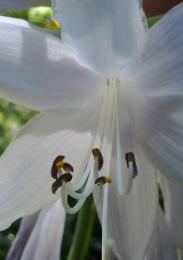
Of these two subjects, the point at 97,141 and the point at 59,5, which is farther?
the point at 97,141

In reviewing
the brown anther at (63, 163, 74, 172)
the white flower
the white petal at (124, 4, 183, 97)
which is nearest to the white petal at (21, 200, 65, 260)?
the white flower

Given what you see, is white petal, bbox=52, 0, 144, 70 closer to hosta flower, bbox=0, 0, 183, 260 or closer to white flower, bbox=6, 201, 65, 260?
hosta flower, bbox=0, 0, 183, 260

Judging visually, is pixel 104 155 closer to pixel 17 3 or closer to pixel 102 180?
pixel 102 180

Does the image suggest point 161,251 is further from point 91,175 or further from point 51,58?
point 51,58

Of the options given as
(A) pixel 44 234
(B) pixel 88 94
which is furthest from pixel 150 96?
(A) pixel 44 234

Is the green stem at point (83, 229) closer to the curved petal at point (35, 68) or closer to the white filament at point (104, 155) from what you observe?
the white filament at point (104, 155)

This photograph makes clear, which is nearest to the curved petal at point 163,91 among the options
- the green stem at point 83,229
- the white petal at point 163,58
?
the white petal at point 163,58
